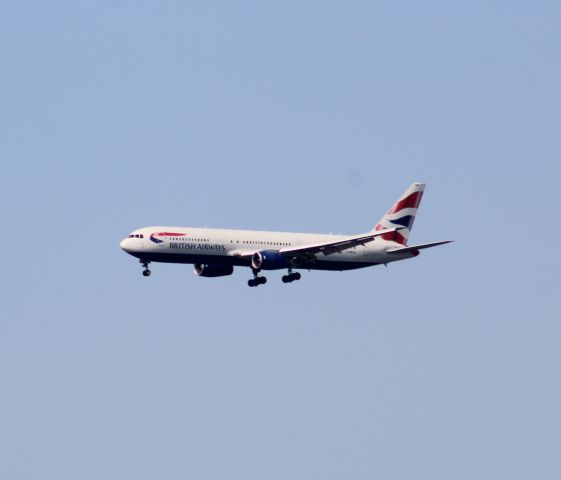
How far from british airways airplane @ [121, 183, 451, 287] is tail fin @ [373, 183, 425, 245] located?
493 mm

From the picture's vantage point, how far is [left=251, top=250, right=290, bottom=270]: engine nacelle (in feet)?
398

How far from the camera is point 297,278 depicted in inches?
4990

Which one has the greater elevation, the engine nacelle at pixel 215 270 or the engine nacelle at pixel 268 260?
the engine nacelle at pixel 268 260

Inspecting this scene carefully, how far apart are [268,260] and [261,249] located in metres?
2.58

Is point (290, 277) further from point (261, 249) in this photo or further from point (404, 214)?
point (404, 214)

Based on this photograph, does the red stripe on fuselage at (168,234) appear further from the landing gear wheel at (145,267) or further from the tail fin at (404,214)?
the tail fin at (404,214)

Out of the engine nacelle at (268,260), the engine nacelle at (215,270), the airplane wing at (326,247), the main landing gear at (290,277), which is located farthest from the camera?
the main landing gear at (290,277)

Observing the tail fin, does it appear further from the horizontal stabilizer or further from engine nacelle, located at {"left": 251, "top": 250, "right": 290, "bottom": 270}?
engine nacelle, located at {"left": 251, "top": 250, "right": 290, "bottom": 270}

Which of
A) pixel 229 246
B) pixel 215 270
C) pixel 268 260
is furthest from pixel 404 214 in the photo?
pixel 229 246

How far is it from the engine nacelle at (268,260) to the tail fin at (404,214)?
604 inches

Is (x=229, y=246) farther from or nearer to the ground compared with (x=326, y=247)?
nearer to the ground

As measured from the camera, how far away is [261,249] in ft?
406

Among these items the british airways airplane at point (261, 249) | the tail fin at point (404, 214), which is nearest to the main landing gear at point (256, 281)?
the british airways airplane at point (261, 249)

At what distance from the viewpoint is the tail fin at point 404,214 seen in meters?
134
